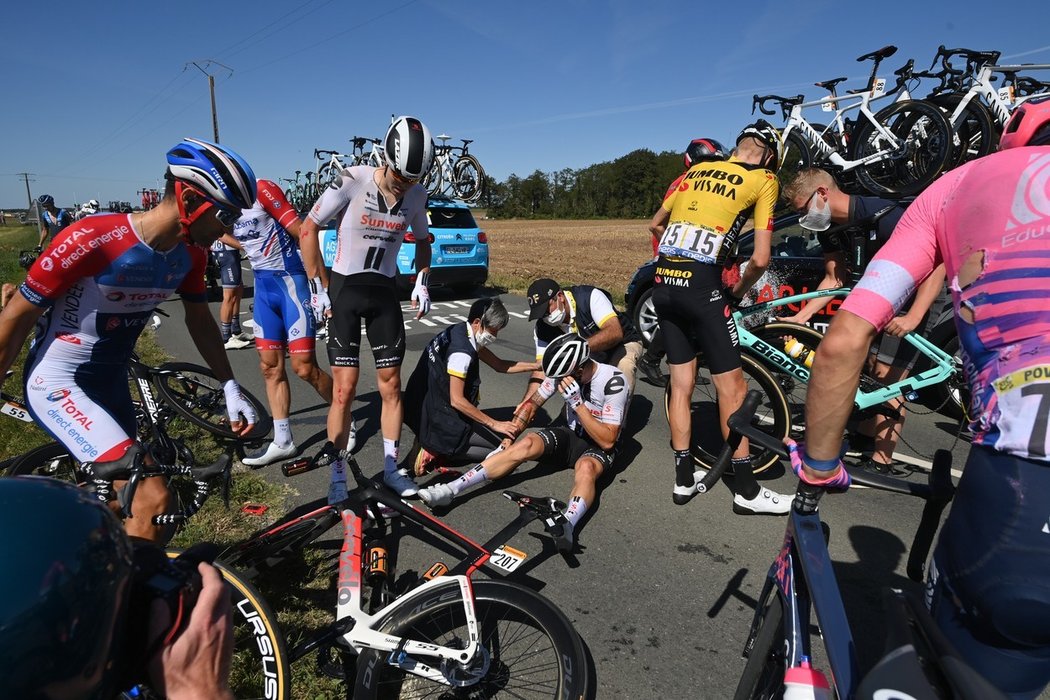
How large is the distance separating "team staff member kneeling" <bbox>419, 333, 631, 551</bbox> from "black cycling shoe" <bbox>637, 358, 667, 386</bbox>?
2.11 m

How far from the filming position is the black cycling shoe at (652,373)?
6367mm

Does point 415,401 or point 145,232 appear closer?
point 145,232

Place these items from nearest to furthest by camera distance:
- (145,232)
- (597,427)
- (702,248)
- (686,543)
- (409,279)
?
1. (145,232)
2. (686,543)
3. (702,248)
4. (597,427)
5. (409,279)

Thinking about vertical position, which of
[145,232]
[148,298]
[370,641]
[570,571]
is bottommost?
[570,571]

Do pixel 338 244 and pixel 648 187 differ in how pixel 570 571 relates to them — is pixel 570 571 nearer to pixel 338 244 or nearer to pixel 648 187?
pixel 338 244

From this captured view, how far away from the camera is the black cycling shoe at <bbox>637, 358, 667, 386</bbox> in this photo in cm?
637

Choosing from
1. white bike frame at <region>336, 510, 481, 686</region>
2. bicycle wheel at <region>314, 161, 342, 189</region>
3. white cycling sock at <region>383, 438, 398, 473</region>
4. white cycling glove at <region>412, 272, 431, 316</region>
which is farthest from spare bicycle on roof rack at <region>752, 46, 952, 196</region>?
bicycle wheel at <region>314, 161, 342, 189</region>

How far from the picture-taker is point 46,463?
140 inches

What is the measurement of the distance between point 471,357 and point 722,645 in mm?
2661

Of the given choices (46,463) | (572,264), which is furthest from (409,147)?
(572,264)

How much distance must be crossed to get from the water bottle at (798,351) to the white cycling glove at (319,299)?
3.56m

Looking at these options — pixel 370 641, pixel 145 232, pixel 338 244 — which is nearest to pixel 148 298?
pixel 145 232

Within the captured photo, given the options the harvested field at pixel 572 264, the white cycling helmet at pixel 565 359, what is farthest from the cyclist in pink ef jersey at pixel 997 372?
the harvested field at pixel 572 264

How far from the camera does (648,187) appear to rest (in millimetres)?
91000
